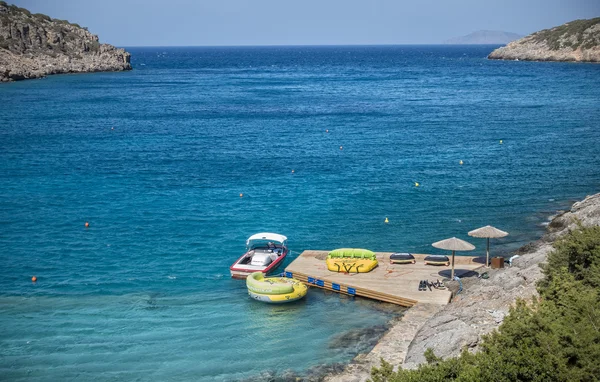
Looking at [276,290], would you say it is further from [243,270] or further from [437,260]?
[437,260]

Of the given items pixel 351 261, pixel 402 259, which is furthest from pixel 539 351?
pixel 402 259

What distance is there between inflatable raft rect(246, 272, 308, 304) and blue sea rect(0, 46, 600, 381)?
59 centimetres

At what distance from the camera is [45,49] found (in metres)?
162

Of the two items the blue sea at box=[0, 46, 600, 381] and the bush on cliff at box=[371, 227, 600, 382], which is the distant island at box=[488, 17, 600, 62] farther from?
the bush on cliff at box=[371, 227, 600, 382]

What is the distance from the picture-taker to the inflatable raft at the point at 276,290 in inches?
1203

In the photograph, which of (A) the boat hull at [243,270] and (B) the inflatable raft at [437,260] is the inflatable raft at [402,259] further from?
(A) the boat hull at [243,270]

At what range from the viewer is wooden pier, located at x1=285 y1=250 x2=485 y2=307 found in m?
30.0

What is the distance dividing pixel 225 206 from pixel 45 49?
13542cm

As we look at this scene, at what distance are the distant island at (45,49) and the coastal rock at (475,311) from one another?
416 feet

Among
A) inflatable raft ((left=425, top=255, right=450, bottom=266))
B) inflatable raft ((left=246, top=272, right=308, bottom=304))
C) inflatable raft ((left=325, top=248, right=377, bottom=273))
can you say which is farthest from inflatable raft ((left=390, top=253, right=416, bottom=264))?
inflatable raft ((left=246, top=272, right=308, bottom=304))

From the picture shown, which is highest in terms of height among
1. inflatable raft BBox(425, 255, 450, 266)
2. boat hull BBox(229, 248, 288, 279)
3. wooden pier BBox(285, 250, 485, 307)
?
inflatable raft BBox(425, 255, 450, 266)

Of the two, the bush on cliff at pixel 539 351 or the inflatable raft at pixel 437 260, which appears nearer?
the bush on cliff at pixel 539 351

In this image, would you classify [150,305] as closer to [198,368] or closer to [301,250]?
[198,368]

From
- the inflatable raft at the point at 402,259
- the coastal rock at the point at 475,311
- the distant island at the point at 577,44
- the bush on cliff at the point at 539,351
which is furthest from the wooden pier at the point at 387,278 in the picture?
the distant island at the point at 577,44
